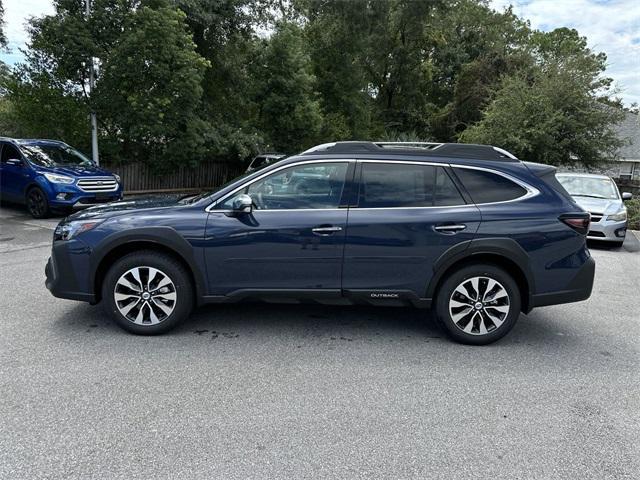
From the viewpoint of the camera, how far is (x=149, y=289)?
423 centimetres

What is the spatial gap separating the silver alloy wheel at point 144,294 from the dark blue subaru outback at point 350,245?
1cm

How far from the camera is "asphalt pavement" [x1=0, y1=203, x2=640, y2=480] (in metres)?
2.67

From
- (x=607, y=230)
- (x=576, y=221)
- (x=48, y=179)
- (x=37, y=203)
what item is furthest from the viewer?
(x=37, y=203)

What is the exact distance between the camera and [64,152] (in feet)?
37.9

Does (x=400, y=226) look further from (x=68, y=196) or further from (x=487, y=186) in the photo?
(x=68, y=196)

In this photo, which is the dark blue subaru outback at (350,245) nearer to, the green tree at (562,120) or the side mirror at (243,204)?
the side mirror at (243,204)

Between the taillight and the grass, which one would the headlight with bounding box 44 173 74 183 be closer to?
the taillight

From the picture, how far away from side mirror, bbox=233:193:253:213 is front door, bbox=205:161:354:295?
0.17 ft

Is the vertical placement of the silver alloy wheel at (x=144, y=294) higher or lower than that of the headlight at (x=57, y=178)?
lower

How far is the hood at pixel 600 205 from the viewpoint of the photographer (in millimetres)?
9820

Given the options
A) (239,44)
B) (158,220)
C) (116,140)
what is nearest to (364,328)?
(158,220)

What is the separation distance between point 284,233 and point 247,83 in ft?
51.6

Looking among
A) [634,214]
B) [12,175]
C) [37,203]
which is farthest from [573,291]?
[634,214]

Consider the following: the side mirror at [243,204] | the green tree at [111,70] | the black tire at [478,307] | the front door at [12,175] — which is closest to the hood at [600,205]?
the black tire at [478,307]
